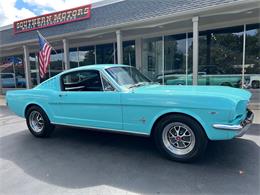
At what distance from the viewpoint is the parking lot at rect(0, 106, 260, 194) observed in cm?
279

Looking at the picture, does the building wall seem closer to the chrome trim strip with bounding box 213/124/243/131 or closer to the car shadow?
the car shadow

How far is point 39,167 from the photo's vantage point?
3479 millimetres

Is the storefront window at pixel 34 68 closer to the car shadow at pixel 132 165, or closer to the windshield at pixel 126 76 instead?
the car shadow at pixel 132 165

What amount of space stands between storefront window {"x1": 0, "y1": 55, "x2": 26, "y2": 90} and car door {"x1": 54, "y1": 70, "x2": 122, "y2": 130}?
15925 mm

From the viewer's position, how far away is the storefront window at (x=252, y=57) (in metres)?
9.48

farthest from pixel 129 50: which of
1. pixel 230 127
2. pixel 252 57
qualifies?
pixel 230 127

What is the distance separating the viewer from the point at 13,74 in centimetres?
1877

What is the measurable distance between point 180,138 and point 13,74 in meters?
19.3

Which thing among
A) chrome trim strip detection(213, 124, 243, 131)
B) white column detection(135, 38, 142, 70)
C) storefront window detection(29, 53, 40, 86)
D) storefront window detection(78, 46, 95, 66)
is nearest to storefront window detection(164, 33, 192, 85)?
white column detection(135, 38, 142, 70)

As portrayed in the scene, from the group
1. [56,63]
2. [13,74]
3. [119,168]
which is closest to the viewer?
[119,168]

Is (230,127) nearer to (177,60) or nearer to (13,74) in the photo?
(177,60)

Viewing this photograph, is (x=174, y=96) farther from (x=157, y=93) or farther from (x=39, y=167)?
(x=39, y=167)

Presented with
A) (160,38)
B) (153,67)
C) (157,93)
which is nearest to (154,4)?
(160,38)

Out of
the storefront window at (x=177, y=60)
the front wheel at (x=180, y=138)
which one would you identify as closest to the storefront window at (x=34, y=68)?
the storefront window at (x=177, y=60)
